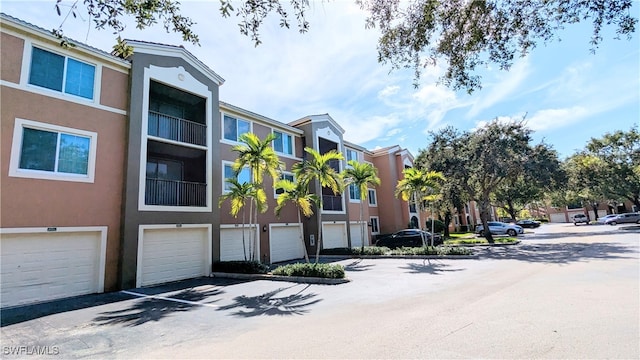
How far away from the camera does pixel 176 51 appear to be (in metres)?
14.9

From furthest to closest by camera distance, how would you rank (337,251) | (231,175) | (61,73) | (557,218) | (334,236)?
(557,218) → (334,236) → (337,251) → (231,175) → (61,73)

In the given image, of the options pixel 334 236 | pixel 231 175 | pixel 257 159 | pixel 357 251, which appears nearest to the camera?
pixel 257 159

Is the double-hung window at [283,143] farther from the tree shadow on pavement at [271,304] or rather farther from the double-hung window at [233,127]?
the tree shadow on pavement at [271,304]

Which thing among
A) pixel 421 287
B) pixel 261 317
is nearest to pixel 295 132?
pixel 421 287

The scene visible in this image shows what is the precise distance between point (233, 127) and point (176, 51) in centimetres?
468

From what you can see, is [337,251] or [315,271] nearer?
[315,271]

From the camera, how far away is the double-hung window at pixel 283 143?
20.5 metres

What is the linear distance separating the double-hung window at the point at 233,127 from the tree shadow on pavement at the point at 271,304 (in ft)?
33.3

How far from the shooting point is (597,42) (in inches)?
236

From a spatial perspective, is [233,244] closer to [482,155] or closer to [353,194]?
[353,194]

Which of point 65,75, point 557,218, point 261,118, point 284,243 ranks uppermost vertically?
point 261,118

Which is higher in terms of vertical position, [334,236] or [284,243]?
[334,236]

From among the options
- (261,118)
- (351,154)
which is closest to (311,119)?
(261,118)

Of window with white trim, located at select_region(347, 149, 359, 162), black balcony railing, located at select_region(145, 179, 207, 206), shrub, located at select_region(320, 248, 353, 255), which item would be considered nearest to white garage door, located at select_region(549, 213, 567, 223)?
window with white trim, located at select_region(347, 149, 359, 162)
